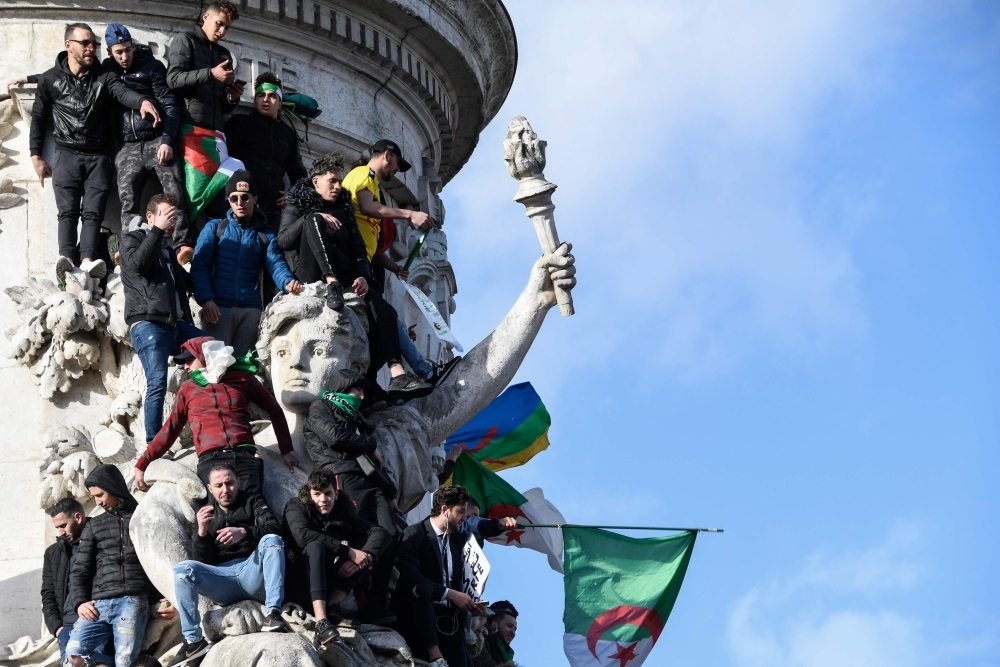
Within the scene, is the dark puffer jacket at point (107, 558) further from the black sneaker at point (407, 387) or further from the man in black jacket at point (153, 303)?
the black sneaker at point (407, 387)

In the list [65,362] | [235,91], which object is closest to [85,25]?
[235,91]

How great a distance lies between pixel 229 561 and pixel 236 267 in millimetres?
3398

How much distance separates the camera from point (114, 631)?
752 inches

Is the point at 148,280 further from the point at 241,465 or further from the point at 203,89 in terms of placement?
the point at 203,89

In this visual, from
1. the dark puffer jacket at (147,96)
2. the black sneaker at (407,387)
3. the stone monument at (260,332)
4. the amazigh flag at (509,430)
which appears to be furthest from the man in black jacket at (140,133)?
the amazigh flag at (509,430)

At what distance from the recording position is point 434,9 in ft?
78.9

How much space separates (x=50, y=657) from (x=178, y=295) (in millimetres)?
2855

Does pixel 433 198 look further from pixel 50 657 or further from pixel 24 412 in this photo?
pixel 50 657

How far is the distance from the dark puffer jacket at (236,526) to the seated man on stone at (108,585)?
2.18 ft

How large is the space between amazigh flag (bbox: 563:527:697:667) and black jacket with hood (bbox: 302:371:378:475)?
3635 mm

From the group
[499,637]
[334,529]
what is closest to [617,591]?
[499,637]

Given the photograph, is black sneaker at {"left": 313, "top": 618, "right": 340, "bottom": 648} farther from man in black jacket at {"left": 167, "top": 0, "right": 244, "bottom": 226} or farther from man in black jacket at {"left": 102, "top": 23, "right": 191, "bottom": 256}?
man in black jacket at {"left": 167, "top": 0, "right": 244, "bottom": 226}

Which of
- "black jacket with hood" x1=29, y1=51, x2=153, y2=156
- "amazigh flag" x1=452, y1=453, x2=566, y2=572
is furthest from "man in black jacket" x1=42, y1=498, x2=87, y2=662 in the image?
"amazigh flag" x1=452, y1=453, x2=566, y2=572

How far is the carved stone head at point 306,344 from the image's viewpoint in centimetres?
2034
